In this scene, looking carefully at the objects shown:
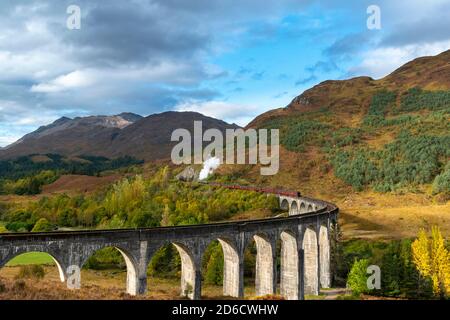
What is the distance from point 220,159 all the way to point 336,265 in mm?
95433

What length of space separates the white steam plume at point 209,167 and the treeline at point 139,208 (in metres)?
30.1

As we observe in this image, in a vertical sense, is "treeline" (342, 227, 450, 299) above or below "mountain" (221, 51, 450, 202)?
below

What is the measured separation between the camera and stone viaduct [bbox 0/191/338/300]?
82.4ft

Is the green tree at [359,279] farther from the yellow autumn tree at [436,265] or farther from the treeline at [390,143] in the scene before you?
the treeline at [390,143]

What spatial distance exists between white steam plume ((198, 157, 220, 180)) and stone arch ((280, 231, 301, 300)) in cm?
8477

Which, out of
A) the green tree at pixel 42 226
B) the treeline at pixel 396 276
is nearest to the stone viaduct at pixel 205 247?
the treeline at pixel 396 276

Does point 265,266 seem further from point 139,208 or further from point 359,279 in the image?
point 139,208

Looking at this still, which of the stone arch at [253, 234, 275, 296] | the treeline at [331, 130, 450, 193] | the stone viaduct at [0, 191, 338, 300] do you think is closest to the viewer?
the stone viaduct at [0, 191, 338, 300]

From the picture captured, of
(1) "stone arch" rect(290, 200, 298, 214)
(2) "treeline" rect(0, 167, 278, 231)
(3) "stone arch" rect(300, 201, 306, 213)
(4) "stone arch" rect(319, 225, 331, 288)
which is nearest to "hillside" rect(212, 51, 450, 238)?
(3) "stone arch" rect(300, 201, 306, 213)

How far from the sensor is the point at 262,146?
6107 inches

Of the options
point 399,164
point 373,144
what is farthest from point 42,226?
point 373,144

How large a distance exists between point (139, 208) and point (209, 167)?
173 feet

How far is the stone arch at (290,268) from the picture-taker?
130 ft

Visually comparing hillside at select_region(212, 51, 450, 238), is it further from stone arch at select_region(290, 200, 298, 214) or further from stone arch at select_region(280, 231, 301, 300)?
stone arch at select_region(280, 231, 301, 300)
